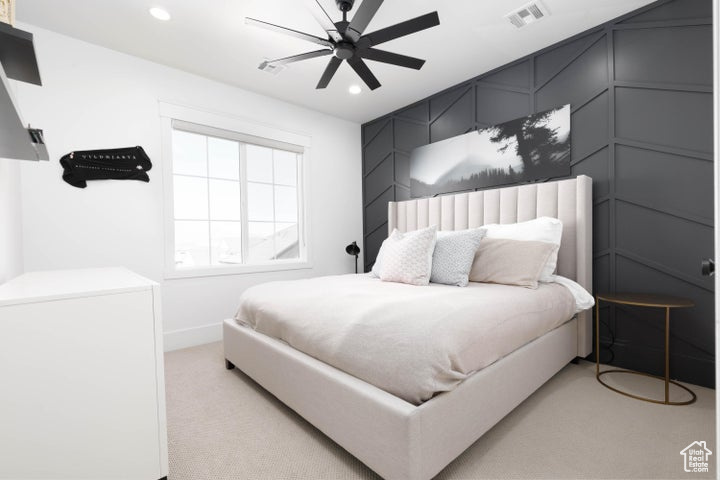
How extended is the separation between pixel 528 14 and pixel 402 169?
1.95 metres

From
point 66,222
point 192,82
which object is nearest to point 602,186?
point 192,82

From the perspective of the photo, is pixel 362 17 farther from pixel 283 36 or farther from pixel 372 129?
pixel 372 129

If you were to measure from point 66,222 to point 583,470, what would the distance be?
11.5 ft

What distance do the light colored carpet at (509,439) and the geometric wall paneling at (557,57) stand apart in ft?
7.92

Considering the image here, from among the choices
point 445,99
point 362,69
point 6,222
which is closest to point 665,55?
point 445,99

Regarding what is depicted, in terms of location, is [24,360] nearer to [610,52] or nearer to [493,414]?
[493,414]

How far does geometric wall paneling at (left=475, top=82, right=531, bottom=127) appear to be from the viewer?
2852mm

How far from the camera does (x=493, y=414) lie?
1.44 m

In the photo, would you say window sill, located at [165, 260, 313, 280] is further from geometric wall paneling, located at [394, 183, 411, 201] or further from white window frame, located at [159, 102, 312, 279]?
geometric wall paneling, located at [394, 183, 411, 201]

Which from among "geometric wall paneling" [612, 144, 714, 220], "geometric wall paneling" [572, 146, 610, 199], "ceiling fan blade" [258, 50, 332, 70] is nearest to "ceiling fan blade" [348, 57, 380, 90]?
"ceiling fan blade" [258, 50, 332, 70]

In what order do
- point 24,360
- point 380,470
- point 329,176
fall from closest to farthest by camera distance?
point 24,360 < point 380,470 < point 329,176

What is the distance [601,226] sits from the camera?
2.42m

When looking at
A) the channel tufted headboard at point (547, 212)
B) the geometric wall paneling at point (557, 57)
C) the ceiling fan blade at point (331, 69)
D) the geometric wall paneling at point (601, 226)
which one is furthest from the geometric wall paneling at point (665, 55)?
the ceiling fan blade at point (331, 69)

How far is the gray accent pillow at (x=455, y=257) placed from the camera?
2.20 metres
